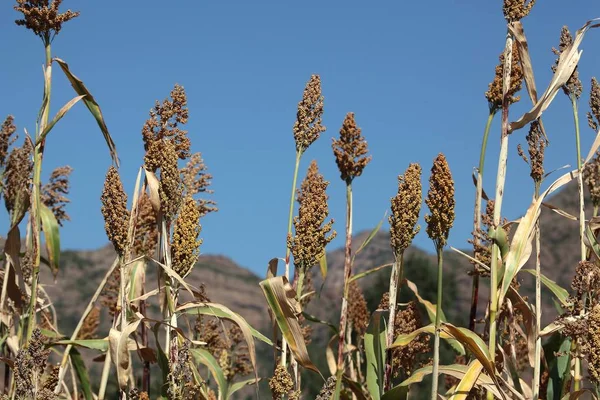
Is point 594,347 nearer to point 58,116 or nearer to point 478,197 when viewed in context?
point 478,197

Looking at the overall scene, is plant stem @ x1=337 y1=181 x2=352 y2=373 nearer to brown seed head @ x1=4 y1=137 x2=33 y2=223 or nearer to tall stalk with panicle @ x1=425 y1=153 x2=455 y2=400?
tall stalk with panicle @ x1=425 y1=153 x2=455 y2=400

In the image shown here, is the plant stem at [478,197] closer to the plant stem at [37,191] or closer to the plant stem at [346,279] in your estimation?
the plant stem at [346,279]

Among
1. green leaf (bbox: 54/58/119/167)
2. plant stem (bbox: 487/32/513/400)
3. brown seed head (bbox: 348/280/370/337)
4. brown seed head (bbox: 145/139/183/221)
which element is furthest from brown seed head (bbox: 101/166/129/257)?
brown seed head (bbox: 348/280/370/337)

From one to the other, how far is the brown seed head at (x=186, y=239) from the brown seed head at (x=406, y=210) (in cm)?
99

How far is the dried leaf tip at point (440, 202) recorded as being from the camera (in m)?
3.65

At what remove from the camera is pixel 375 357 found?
448 centimetres


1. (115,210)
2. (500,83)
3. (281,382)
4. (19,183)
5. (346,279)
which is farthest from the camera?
(19,183)

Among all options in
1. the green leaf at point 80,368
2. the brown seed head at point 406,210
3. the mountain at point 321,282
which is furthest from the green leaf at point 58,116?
the mountain at point 321,282

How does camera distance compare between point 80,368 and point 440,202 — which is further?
point 80,368

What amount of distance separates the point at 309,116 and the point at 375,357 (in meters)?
1.32

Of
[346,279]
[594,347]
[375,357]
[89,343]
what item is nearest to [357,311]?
[375,357]

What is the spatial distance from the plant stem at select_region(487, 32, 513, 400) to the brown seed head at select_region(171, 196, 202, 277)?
51.3 inches

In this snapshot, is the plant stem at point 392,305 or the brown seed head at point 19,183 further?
the brown seed head at point 19,183

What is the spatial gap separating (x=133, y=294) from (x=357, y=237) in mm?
45412
